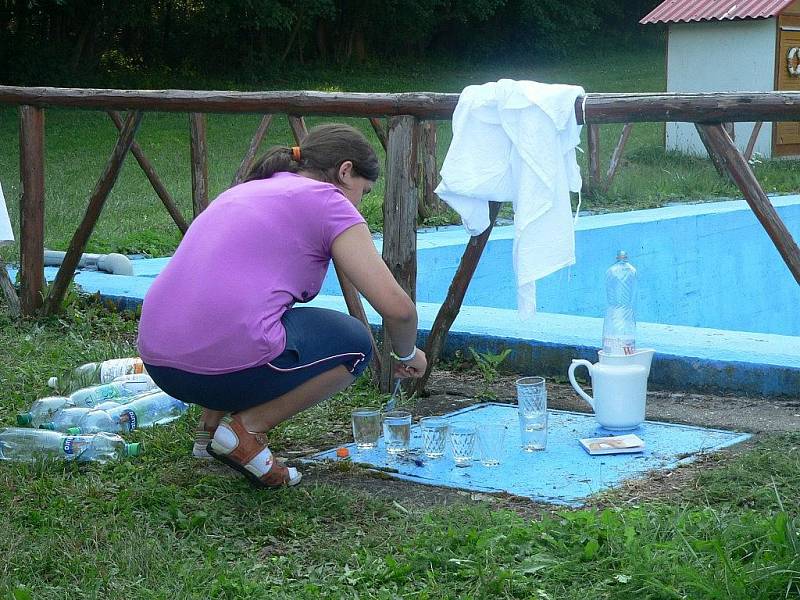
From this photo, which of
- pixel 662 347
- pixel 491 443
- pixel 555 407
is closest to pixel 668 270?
pixel 662 347

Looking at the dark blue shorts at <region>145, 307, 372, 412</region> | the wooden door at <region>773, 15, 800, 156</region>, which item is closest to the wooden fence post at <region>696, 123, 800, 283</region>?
the dark blue shorts at <region>145, 307, 372, 412</region>

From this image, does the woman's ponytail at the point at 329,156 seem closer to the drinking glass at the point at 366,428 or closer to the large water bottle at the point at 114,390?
the drinking glass at the point at 366,428

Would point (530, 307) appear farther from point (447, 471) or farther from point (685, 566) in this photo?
point (685, 566)

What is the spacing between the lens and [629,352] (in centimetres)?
425

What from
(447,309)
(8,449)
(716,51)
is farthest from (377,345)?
(716,51)

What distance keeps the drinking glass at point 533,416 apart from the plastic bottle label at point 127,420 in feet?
4.59

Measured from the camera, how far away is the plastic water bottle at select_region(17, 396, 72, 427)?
4219 mm

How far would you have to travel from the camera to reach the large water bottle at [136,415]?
420 centimetres

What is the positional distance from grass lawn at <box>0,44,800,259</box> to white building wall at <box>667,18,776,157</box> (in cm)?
41

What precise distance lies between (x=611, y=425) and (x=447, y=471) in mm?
737

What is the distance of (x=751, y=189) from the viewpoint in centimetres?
395

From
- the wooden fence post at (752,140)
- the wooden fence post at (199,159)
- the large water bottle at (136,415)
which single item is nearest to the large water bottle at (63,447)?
the large water bottle at (136,415)

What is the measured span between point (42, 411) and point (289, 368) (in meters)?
1.33

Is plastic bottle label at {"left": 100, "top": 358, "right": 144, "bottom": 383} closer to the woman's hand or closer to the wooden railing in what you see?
the wooden railing
